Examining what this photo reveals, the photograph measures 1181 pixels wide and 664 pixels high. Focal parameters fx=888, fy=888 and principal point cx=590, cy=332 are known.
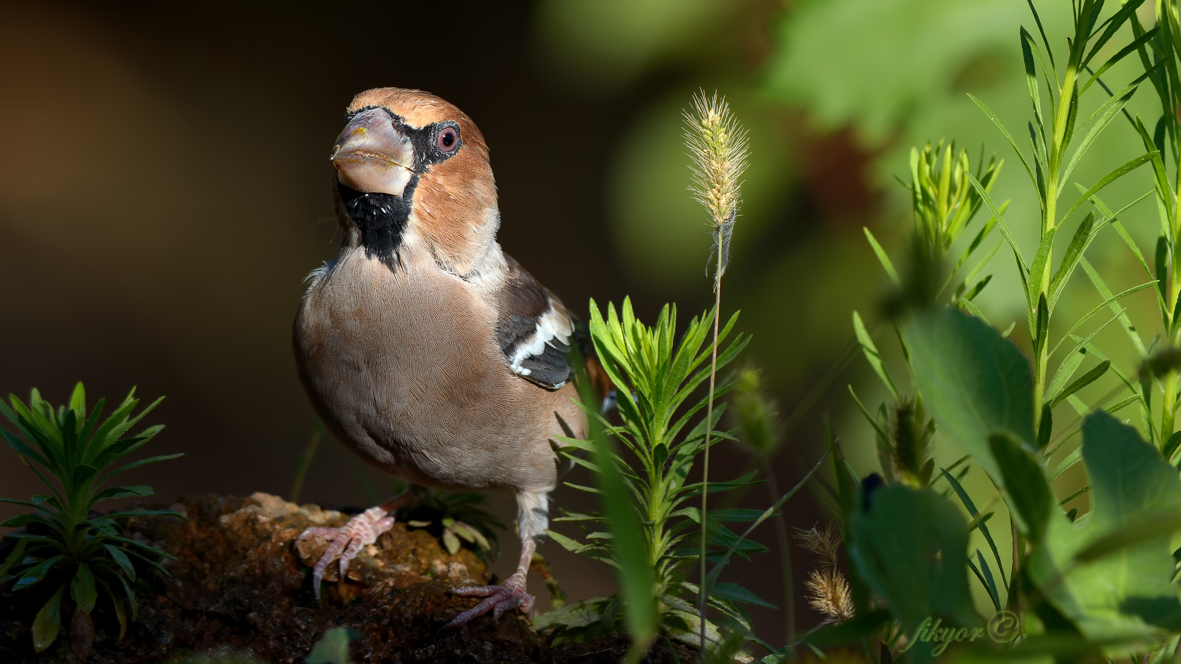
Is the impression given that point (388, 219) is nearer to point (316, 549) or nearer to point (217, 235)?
point (316, 549)

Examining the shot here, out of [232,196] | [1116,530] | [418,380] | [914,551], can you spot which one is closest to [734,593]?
[914,551]

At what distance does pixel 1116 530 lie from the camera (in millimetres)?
995

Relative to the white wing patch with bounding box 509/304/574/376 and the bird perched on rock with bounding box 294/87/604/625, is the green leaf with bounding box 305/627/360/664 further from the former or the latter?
the white wing patch with bounding box 509/304/574/376

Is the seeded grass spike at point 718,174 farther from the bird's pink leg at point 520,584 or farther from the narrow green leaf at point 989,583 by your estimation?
the bird's pink leg at point 520,584

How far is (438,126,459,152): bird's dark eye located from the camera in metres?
2.53

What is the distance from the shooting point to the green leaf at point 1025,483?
3.18 ft

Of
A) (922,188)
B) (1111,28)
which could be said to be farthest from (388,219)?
(1111,28)

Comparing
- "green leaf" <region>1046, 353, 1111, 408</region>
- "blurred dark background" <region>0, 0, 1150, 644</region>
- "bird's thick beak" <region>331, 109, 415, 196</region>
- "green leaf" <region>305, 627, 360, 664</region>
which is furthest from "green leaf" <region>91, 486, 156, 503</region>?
"blurred dark background" <region>0, 0, 1150, 644</region>

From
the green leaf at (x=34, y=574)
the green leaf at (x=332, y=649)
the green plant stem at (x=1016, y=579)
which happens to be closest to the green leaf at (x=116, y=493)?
the green leaf at (x=34, y=574)

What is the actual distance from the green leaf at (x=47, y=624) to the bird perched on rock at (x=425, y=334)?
553mm

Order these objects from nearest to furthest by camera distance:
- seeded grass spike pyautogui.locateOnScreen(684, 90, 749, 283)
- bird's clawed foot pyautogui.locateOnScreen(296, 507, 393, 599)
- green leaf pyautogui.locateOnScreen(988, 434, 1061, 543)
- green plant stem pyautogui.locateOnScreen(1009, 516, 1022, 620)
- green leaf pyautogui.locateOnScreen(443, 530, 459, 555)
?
green leaf pyautogui.locateOnScreen(988, 434, 1061, 543)
green plant stem pyautogui.locateOnScreen(1009, 516, 1022, 620)
seeded grass spike pyautogui.locateOnScreen(684, 90, 749, 283)
bird's clawed foot pyautogui.locateOnScreen(296, 507, 393, 599)
green leaf pyautogui.locateOnScreen(443, 530, 459, 555)

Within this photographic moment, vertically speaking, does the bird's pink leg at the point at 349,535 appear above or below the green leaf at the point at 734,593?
above

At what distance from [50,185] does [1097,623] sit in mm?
6935

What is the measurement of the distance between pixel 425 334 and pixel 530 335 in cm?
37
